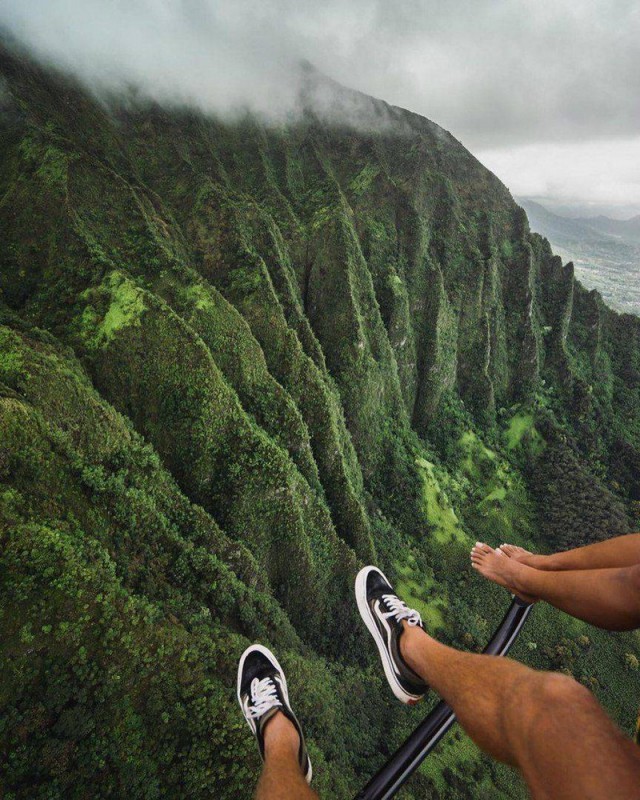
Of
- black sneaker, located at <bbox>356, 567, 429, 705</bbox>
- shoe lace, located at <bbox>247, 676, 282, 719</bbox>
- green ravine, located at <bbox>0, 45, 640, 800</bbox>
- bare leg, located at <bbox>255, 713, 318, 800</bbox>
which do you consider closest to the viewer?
bare leg, located at <bbox>255, 713, 318, 800</bbox>

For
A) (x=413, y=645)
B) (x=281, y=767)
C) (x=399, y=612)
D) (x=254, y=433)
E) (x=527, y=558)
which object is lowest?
(x=254, y=433)

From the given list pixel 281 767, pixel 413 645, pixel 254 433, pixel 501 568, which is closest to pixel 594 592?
pixel 501 568

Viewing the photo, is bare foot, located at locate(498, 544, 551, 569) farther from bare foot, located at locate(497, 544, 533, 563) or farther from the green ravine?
the green ravine

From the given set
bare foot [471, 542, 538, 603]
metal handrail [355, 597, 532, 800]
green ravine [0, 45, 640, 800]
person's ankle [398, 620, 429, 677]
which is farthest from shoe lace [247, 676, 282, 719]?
green ravine [0, 45, 640, 800]

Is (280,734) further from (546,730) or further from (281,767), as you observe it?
(546,730)

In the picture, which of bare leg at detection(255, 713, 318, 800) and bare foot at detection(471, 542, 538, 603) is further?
bare foot at detection(471, 542, 538, 603)

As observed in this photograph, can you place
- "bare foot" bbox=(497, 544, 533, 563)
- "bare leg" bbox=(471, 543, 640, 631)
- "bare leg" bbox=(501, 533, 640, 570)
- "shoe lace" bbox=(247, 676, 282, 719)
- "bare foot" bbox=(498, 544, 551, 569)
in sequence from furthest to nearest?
1. "shoe lace" bbox=(247, 676, 282, 719)
2. "bare foot" bbox=(497, 544, 533, 563)
3. "bare foot" bbox=(498, 544, 551, 569)
4. "bare leg" bbox=(501, 533, 640, 570)
5. "bare leg" bbox=(471, 543, 640, 631)

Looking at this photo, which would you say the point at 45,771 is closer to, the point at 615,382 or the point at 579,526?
the point at 579,526
